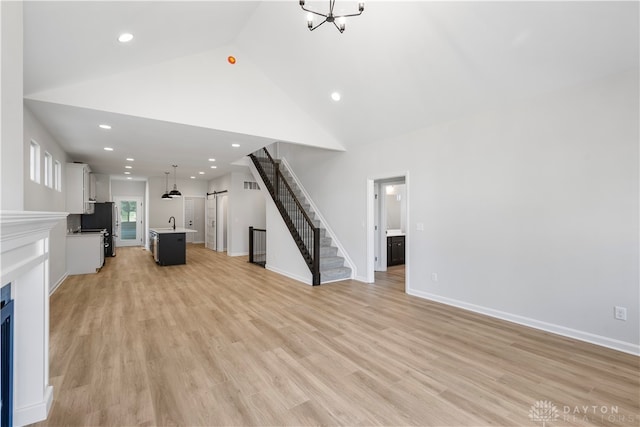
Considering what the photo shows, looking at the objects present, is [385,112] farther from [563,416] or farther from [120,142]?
[120,142]

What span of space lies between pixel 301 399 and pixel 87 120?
15.1 feet

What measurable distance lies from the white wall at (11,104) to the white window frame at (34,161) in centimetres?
330

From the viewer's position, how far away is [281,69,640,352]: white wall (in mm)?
2941

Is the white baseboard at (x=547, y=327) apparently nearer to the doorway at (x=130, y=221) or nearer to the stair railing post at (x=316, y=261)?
the stair railing post at (x=316, y=261)

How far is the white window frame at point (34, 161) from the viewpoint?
14.0 feet

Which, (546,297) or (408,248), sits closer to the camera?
(546,297)

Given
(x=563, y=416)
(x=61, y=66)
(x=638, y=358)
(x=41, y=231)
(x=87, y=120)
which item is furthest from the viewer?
(x=87, y=120)

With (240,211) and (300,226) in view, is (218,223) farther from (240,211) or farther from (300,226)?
(300,226)

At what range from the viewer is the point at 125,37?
3084mm

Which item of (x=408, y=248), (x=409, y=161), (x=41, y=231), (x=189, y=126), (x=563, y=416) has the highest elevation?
(x=189, y=126)

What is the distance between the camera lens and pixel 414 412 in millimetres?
2055

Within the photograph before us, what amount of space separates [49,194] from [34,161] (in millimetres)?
899

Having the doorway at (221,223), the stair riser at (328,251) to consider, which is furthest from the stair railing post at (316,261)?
the doorway at (221,223)

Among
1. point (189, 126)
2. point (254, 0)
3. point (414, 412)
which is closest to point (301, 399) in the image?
point (414, 412)
